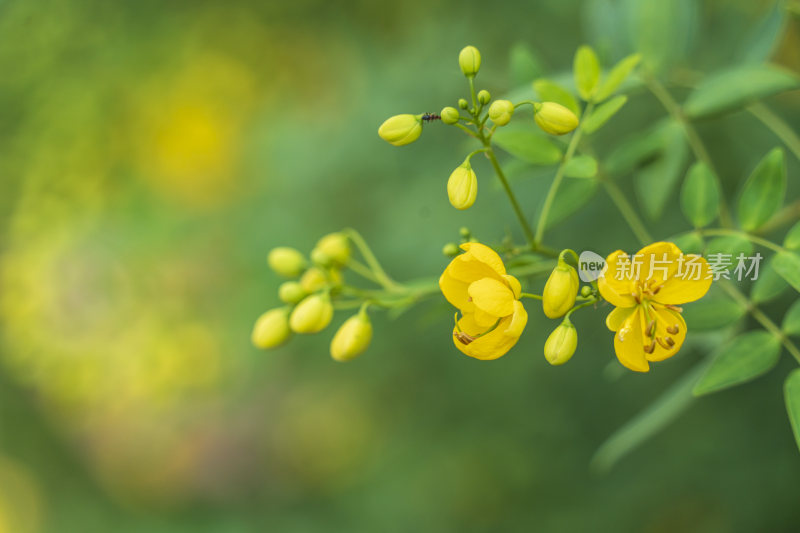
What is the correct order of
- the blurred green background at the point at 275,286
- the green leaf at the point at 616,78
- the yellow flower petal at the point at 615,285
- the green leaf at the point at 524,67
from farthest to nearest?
the blurred green background at the point at 275,286
the green leaf at the point at 524,67
the green leaf at the point at 616,78
the yellow flower petal at the point at 615,285

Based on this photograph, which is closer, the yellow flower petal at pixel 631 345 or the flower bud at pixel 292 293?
the yellow flower petal at pixel 631 345

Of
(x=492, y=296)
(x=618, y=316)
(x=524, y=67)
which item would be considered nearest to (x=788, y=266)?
(x=618, y=316)

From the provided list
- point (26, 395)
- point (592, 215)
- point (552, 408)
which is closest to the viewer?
point (592, 215)

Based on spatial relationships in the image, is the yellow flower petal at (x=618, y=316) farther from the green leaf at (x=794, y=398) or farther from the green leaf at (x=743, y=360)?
the green leaf at (x=794, y=398)

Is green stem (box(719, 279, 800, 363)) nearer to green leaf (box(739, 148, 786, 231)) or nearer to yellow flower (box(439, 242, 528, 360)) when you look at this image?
green leaf (box(739, 148, 786, 231))

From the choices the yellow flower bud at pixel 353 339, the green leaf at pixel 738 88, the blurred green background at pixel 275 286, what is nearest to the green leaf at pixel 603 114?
the green leaf at pixel 738 88

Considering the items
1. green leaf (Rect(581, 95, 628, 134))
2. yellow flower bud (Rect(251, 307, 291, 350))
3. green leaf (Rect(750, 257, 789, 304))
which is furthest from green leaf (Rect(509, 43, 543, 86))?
yellow flower bud (Rect(251, 307, 291, 350))

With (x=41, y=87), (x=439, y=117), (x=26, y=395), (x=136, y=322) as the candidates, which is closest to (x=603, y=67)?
(x=439, y=117)

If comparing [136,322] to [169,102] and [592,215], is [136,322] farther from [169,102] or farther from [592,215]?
[592,215]
